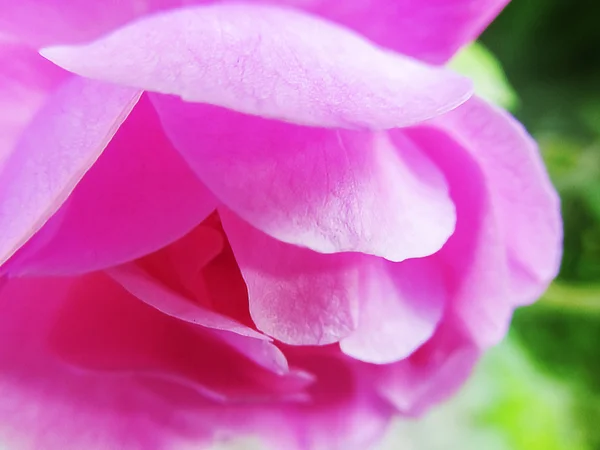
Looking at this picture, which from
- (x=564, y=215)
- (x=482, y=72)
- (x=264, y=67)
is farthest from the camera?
(x=564, y=215)

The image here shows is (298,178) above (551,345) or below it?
above

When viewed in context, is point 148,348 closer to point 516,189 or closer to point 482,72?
point 516,189

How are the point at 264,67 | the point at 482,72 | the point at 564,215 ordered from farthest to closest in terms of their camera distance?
the point at 564,215
the point at 482,72
the point at 264,67

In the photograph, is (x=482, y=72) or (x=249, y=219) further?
(x=482, y=72)

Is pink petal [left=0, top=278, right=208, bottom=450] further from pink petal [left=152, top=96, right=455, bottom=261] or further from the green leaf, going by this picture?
the green leaf

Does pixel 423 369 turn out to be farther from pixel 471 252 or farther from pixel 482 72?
pixel 482 72

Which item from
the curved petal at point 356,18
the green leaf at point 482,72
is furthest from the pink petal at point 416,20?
the green leaf at point 482,72

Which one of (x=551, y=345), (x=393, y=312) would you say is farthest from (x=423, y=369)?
(x=551, y=345)
